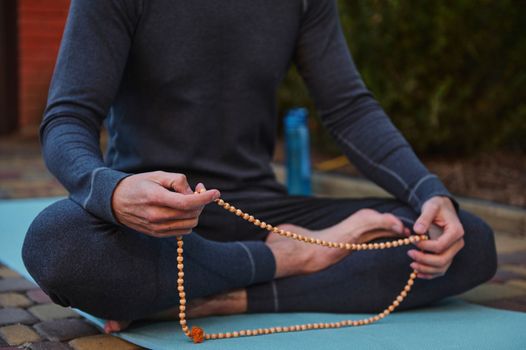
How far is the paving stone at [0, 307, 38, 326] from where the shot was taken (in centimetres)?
230

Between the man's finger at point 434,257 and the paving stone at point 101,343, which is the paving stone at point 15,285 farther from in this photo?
the man's finger at point 434,257

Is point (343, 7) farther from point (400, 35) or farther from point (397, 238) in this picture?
point (397, 238)

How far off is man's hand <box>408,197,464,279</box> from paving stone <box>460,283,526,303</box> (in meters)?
0.45

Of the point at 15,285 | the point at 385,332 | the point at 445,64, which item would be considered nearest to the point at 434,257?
the point at 385,332

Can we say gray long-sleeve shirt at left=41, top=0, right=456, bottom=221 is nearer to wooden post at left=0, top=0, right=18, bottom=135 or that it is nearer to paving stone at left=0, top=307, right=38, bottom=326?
paving stone at left=0, top=307, right=38, bottom=326

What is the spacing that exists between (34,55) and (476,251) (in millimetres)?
6022

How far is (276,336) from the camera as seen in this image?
2121 millimetres

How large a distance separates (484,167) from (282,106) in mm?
2060

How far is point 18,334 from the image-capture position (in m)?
2.18

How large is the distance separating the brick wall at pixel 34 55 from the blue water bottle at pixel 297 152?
3.72 m

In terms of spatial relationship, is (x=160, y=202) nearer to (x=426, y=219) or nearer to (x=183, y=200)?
(x=183, y=200)

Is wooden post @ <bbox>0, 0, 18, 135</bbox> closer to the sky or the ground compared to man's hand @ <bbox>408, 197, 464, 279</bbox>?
closer to the ground

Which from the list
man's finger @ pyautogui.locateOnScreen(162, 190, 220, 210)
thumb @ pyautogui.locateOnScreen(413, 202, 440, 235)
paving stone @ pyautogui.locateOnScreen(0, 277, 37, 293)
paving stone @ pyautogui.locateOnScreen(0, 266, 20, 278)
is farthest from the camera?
paving stone @ pyautogui.locateOnScreen(0, 266, 20, 278)

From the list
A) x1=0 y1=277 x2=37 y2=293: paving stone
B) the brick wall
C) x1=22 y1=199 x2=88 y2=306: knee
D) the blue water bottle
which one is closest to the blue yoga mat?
x1=22 y1=199 x2=88 y2=306: knee
